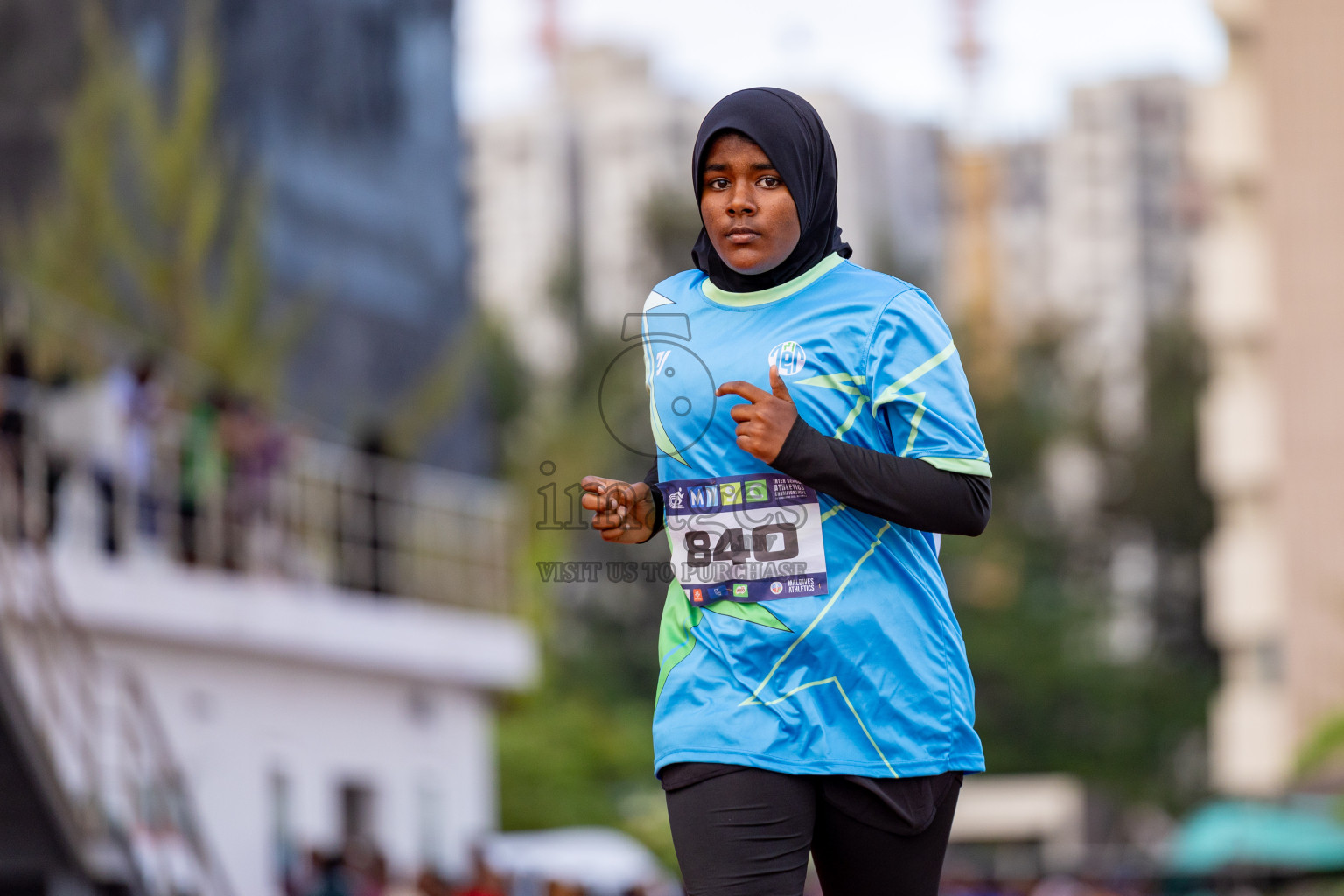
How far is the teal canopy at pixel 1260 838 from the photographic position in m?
18.8

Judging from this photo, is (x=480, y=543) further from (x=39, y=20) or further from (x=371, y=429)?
(x=39, y=20)

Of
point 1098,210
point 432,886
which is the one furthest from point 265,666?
point 1098,210

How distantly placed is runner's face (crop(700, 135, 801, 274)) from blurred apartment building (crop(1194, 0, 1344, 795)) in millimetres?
31597

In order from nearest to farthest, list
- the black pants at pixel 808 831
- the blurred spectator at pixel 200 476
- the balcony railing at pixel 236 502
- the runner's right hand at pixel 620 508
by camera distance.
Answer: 1. the black pants at pixel 808 831
2. the runner's right hand at pixel 620 508
3. the balcony railing at pixel 236 502
4. the blurred spectator at pixel 200 476

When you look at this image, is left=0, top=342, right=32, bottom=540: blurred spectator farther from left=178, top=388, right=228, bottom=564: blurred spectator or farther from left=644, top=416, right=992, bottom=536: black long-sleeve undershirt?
left=644, top=416, right=992, bottom=536: black long-sleeve undershirt

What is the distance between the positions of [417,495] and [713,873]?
16.8 metres

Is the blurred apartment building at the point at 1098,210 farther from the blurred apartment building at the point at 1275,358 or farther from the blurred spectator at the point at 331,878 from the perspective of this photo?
the blurred spectator at the point at 331,878

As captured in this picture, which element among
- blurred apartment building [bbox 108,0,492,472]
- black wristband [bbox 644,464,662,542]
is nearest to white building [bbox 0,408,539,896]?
blurred apartment building [bbox 108,0,492,472]

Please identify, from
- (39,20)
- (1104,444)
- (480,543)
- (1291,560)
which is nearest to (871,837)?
(480,543)

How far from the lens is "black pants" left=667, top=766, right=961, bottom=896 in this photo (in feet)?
10.9

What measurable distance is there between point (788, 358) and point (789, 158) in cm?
31

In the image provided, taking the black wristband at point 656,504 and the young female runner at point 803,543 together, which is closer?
the young female runner at point 803,543

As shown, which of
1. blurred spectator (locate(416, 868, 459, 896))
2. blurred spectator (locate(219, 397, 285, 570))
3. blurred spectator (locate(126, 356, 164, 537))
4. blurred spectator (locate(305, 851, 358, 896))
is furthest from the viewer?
blurred spectator (locate(219, 397, 285, 570))

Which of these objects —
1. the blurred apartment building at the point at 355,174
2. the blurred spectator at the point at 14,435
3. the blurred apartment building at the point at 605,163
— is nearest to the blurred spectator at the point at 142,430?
the blurred spectator at the point at 14,435
